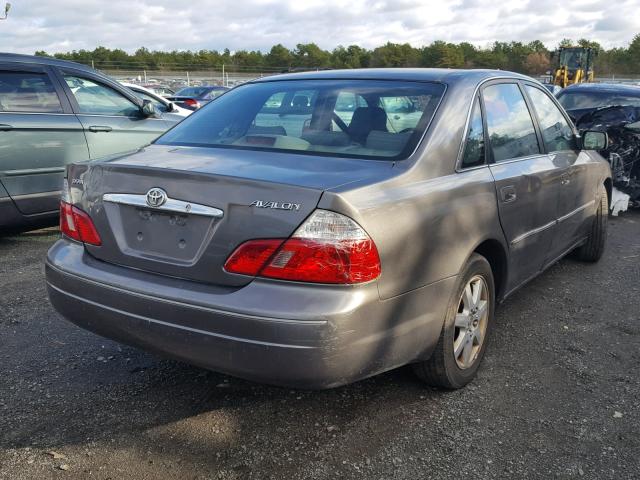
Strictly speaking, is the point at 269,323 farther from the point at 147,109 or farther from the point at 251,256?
the point at 147,109

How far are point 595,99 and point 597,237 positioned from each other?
4224 millimetres

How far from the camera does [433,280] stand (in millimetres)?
2549

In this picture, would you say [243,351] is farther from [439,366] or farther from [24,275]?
[24,275]

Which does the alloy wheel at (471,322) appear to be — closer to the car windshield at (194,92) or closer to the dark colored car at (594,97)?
the dark colored car at (594,97)

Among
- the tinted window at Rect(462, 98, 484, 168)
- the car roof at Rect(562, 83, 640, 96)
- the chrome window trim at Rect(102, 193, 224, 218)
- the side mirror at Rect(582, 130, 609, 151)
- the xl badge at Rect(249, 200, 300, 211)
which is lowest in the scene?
the chrome window trim at Rect(102, 193, 224, 218)

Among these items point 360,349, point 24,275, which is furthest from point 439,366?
point 24,275

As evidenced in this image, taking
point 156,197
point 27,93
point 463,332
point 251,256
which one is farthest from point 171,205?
point 27,93

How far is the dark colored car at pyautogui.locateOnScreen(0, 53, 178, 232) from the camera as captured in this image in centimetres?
524

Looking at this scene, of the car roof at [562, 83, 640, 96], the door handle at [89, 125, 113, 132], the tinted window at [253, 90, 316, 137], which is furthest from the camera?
the car roof at [562, 83, 640, 96]

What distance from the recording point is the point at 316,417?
276 cm

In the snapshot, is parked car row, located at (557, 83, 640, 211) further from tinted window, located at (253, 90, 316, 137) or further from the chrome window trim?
the chrome window trim

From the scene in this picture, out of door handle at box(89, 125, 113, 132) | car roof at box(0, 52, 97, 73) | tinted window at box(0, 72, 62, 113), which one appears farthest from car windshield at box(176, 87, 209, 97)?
tinted window at box(0, 72, 62, 113)

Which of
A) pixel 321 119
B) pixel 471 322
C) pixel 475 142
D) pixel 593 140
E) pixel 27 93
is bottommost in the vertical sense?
pixel 471 322

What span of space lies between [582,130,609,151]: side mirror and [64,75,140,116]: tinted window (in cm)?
441
